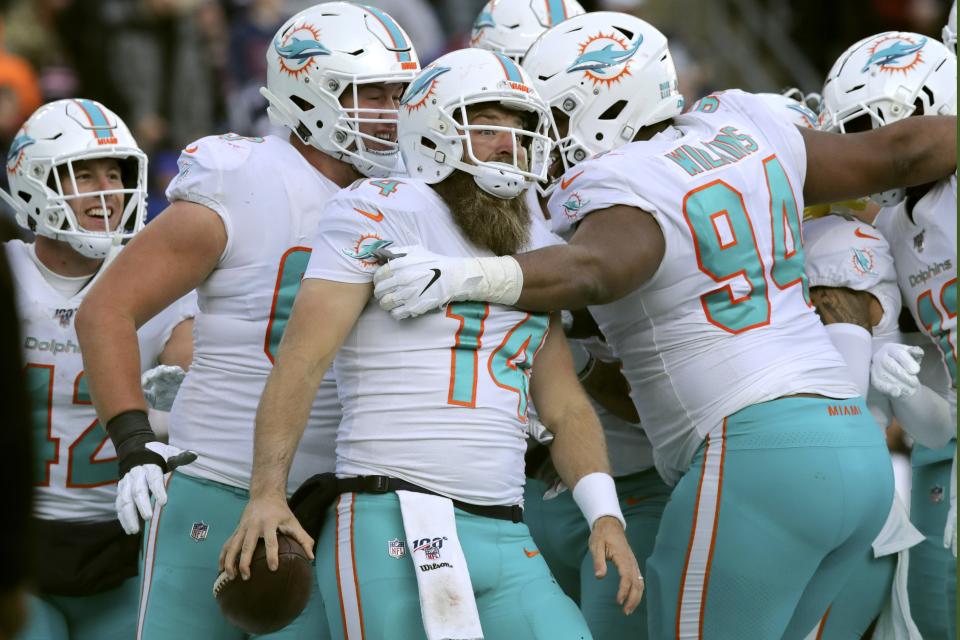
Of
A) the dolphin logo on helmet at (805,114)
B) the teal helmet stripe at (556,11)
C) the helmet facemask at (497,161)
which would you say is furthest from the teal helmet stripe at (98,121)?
the dolphin logo on helmet at (805,114)

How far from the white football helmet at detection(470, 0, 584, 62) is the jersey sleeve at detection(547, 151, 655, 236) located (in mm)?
1542

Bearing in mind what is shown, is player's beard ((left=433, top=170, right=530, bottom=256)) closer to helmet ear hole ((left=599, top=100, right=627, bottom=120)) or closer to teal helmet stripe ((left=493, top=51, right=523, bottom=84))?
teal helmet stripe ((left=493, top=51, right=523, bottom=84))

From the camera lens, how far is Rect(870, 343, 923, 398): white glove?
13.4 ft

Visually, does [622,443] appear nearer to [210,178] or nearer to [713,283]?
[713,283]

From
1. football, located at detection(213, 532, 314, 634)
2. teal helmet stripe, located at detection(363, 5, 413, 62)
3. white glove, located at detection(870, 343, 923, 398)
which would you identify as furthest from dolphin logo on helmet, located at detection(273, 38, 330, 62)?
white glove, located at detection(870, 343, 923, 398)

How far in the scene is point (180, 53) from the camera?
10.1 metres

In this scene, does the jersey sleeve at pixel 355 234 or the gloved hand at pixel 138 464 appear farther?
the gloved hand at pixel 138 464

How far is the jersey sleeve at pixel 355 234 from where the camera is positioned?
11.0ft

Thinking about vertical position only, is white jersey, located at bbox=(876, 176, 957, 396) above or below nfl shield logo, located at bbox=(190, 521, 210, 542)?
above

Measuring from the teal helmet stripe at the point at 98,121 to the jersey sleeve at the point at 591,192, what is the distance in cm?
156

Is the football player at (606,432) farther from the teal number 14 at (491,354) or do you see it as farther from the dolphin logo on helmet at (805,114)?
Answer: the teal number 14 at (491,354)

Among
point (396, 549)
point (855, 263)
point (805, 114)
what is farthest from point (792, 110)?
point (396, 549)

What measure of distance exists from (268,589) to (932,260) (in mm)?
2401

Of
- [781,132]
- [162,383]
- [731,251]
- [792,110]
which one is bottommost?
[162,383]
